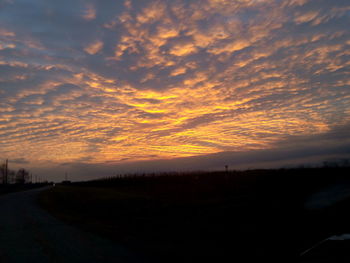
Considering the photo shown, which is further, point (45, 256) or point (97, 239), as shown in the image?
point (97, 239)

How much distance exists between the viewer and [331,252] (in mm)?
4730

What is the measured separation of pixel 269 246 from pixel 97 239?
22.0ft

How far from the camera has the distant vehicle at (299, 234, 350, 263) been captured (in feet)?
15.0

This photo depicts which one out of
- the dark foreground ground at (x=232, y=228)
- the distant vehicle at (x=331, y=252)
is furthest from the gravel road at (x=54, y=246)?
the distant vehicle at (x=331, y=252)

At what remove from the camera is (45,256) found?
9.73m

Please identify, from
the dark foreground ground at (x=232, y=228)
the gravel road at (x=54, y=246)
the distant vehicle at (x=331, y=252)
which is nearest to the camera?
the distant vehicle at (x=331, y=252)

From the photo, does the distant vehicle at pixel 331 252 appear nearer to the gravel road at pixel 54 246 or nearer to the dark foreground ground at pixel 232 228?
the dark foreground ground at pixel 232 228

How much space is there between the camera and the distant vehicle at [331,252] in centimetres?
456

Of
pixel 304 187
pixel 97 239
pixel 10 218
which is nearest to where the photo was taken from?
pixel 97 239

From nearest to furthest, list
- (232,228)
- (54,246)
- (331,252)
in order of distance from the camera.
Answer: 1. (331,252)
2. (54,246)
3. (232,228)

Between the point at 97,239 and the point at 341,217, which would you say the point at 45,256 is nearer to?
the point at 97,239

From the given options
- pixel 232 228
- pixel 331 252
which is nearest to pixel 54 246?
pixel 232 228

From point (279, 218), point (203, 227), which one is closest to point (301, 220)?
point (279, 218)

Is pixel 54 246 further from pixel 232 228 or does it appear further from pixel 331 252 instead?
pixel 331 252
